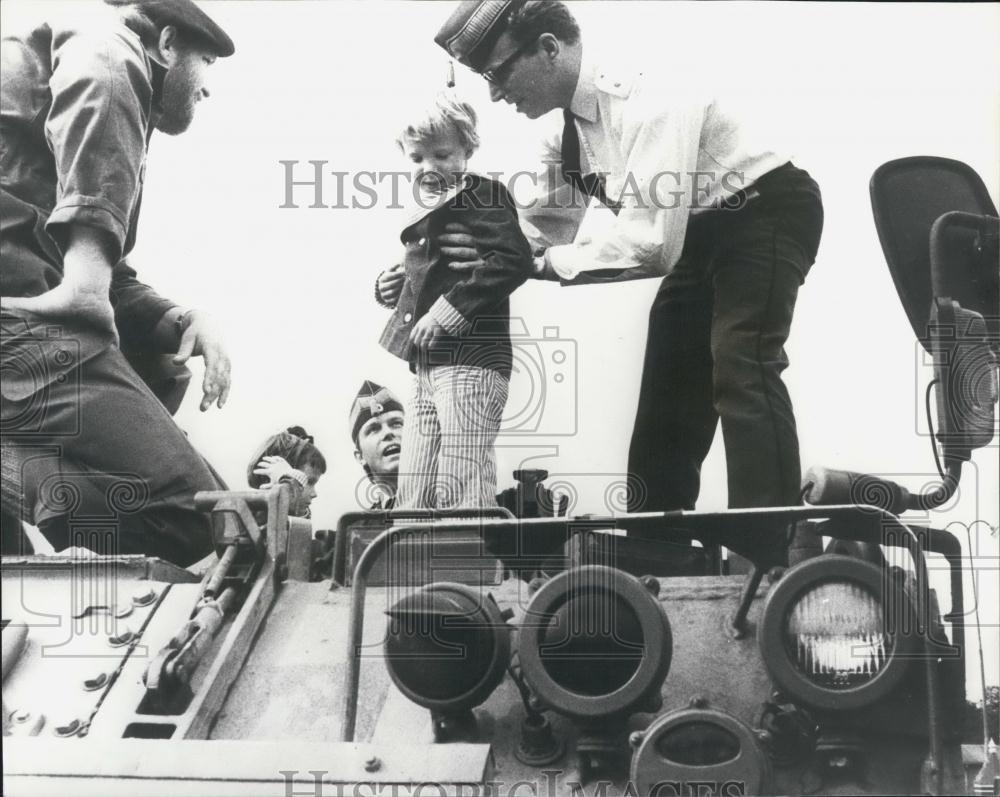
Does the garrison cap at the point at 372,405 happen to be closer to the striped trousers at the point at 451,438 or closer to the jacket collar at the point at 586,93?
the striped trousers at the point at 451,438

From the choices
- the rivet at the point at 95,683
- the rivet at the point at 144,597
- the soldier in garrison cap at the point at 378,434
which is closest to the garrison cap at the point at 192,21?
the soldier in garrison cap at the point at 378,434

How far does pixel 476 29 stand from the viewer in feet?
16.4

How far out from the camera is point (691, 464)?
470 cm

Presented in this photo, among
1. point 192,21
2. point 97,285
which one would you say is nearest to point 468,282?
point 97,285

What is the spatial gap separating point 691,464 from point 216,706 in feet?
6.26

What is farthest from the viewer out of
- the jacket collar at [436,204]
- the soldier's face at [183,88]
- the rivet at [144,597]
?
the soldier's face at [183,88]

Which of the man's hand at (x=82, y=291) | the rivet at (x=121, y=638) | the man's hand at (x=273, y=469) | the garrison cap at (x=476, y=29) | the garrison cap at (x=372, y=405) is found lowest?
the rivet at (x=121, y=638)

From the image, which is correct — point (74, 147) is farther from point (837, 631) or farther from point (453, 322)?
point (837, 631)

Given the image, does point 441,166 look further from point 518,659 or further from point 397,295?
point 518,659

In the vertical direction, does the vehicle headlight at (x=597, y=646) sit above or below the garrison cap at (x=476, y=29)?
below

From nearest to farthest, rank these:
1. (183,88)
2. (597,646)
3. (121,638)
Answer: (597,646) → (121,638) → (183,88)

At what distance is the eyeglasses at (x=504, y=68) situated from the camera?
497cm

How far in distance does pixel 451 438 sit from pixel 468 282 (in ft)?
2.01

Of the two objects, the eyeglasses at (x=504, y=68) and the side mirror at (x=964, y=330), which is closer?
the side mirror at (x=964, y=330)
